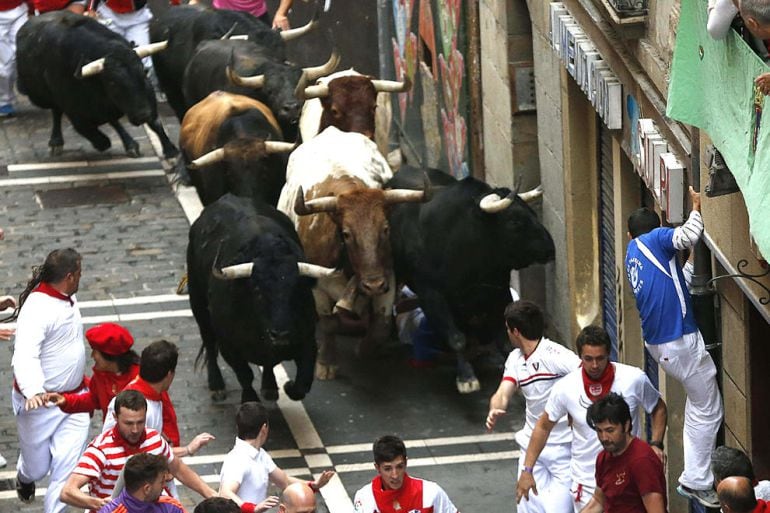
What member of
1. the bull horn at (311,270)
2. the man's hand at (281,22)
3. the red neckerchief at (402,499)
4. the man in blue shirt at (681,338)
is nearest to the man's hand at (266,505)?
the red neckerchief at (402,499)

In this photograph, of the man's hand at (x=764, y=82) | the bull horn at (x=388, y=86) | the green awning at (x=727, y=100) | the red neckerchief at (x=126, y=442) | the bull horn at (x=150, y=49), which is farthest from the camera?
the bull horn at (x=150, y=49)

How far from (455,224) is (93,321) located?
3895 millimetres

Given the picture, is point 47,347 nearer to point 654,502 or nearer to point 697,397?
point 697,397

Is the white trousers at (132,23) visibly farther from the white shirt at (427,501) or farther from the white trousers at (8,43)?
the white shirt at (427,501)

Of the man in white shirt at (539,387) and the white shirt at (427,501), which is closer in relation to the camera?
the white shirt at (427,501)

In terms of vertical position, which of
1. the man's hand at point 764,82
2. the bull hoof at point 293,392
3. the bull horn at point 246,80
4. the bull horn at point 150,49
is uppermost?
the man's hand at point 764,82

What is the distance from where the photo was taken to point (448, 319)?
52.6 ft

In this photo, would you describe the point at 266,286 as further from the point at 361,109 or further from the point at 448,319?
the point at 361,109

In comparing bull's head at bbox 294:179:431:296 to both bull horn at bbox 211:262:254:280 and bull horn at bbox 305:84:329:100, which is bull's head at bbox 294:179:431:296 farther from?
bull horn at bbox 305:84:329:100

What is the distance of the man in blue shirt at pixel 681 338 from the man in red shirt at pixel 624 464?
106cm

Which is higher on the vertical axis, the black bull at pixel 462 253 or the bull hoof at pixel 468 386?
the black bull at pixel 462 253

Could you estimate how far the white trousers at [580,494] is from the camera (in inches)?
455

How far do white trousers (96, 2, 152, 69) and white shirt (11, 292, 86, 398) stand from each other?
38.7ft

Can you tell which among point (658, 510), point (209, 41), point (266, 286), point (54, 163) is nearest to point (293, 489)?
point (658, 510)
